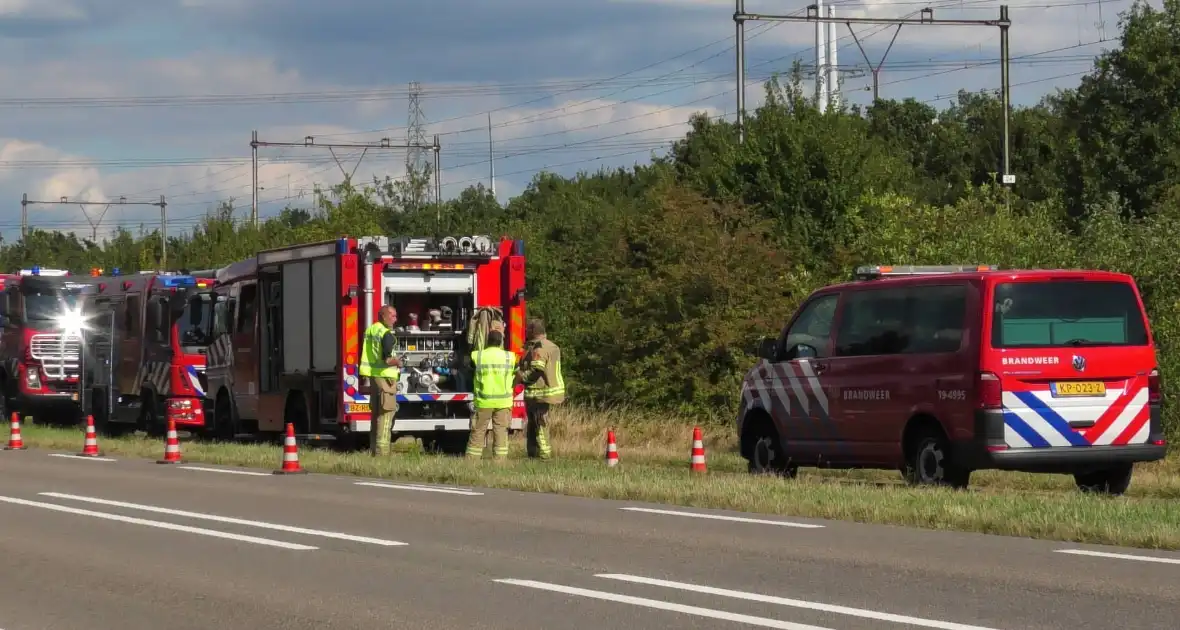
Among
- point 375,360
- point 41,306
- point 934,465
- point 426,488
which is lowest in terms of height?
point 426,488

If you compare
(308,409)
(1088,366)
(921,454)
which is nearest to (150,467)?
(308,409)

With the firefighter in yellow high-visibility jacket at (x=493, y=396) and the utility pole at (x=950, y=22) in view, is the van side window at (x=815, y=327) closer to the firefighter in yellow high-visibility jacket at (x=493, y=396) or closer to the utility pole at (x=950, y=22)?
the firefighter in yellow high-visibility jacket at (x=493, y=396)

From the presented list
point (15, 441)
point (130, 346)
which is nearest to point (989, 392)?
point (15, 441)

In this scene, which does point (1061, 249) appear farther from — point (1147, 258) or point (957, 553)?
point (957, 553)

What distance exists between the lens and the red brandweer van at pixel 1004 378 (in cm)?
1570

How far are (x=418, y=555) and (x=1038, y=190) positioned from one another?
157 feet

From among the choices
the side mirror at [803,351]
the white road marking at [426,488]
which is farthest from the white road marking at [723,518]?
the side mirror at [803,351]

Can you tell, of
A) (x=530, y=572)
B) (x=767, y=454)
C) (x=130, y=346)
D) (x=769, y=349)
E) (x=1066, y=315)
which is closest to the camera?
(x=530, y=572)

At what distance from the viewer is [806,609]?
30.0 feet

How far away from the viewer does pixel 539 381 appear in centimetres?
2191

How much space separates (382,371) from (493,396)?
61.1 inches

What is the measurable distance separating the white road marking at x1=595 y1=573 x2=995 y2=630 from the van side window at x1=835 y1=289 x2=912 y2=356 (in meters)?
6.92

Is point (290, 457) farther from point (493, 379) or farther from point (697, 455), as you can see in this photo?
point (697, 455)

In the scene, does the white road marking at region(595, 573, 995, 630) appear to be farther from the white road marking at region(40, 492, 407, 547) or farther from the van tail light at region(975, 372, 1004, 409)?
the van tail light at region(975, 372, 1004, 409)
